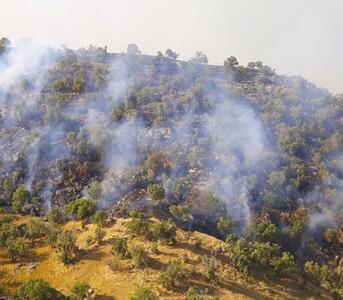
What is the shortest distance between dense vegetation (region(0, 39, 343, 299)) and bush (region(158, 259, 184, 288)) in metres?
0.07

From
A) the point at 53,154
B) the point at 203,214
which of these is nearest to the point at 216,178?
the point at 203,214

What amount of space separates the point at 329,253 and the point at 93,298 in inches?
729

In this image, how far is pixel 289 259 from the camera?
27.7m

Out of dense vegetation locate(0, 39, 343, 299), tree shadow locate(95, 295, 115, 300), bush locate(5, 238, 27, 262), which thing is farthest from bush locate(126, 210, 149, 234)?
bush locate(5, 238, 27, 262)

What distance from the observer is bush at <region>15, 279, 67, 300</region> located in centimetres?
2119

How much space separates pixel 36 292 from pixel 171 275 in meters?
6.97

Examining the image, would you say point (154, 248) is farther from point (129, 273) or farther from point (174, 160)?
point (174, 160)

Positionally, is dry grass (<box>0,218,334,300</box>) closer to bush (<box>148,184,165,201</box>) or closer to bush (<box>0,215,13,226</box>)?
bush (<box>0,215,13,226</box>)

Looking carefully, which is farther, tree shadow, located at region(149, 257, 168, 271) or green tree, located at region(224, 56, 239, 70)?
green tree, located at region(224, 56, 239, 70)

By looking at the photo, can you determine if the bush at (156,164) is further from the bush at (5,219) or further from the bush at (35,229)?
the bush at (5,219)

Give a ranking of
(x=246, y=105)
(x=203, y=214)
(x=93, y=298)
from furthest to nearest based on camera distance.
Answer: (x=246, y=105), (x=203, y=214), (x=93, y=298)

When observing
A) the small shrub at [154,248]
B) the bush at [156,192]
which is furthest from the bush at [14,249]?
the bush at [156,192]

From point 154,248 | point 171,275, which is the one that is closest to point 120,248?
point 154,248

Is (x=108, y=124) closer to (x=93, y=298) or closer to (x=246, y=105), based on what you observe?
(x=246, y=105)
